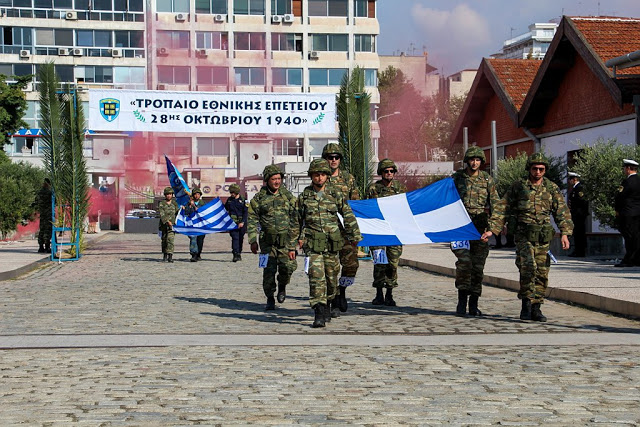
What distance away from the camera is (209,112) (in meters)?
26.0

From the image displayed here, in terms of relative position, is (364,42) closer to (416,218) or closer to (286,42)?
(286,42)

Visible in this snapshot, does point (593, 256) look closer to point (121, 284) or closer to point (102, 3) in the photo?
point (121, 284)

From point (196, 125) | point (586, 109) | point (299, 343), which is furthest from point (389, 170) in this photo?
point (586, 109)

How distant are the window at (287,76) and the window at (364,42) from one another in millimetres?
5129

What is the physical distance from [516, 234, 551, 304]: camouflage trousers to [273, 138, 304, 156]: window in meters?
67.2

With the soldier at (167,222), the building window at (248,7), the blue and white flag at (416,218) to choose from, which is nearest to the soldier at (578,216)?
the blue and white flag at (416,218)

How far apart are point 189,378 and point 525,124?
85.7ft

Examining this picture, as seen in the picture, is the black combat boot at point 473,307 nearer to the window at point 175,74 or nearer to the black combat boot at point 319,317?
the black combat boot at point 319,317

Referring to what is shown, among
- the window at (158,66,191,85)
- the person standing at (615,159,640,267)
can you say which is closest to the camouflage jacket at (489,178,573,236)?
the person standing at (615,159,640,267)

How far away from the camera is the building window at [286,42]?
76438mm

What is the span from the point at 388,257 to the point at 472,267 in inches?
57.8

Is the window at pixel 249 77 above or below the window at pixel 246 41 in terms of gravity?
below

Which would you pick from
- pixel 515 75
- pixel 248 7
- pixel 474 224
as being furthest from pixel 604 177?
pixel 248 7

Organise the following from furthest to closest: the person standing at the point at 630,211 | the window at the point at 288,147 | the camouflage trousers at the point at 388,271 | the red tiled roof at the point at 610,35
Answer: the window at the point at 288,147, the red tiled roof at the point at 610,35, the person standing at the point at 630,211, the camouflage trousers at the point at 388,271
